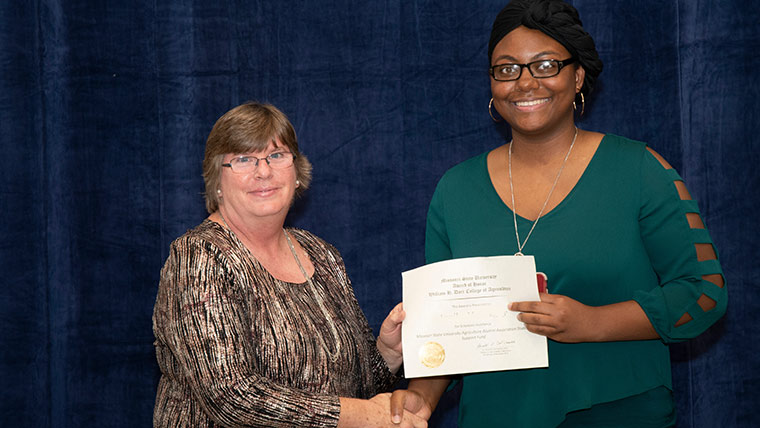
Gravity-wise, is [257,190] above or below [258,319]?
above

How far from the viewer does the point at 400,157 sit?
312 cm

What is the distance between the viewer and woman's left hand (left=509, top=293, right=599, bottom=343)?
1.73 meters

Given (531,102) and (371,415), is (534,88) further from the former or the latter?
(371,415)

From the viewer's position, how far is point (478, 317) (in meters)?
1.79

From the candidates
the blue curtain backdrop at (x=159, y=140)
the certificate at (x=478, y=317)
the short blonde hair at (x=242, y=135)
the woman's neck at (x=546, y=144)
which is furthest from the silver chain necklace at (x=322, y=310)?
the blue curtain backdrop at (x=159, y=140)

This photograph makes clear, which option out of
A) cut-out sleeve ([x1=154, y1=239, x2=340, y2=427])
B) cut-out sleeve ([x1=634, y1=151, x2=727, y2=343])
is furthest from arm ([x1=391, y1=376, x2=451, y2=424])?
cut-out sleeve ([x1=634, y1=151, x2=727, y2=343])

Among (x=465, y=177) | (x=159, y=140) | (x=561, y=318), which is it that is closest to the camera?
(x=561, y=318)

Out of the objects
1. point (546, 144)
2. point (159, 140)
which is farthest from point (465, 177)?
point (159, 140)

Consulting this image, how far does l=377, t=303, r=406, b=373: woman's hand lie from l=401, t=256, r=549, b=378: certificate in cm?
10

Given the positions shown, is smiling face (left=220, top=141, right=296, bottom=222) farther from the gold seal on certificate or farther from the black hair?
the black hair

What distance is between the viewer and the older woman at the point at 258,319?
1776mm

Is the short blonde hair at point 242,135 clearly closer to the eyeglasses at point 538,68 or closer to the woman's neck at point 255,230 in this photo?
the woman's neck at point 255,230

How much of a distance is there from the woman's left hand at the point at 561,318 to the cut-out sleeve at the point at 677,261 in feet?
0.48

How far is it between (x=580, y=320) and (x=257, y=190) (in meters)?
0.98
